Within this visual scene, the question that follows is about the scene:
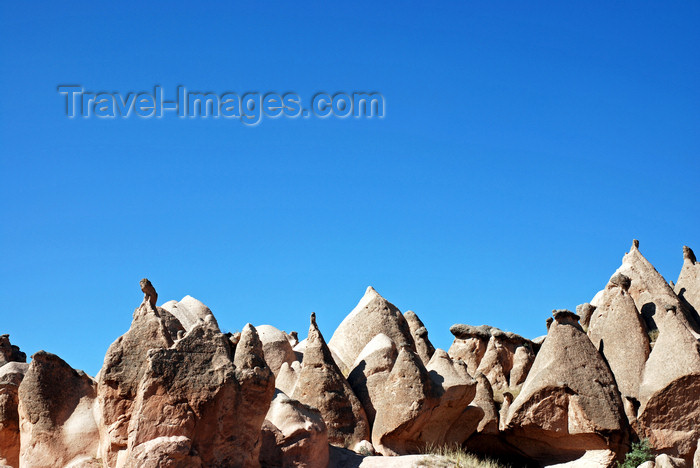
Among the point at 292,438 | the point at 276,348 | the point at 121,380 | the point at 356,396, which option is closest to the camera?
the point at 121,380

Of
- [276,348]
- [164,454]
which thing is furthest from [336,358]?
[164,454]

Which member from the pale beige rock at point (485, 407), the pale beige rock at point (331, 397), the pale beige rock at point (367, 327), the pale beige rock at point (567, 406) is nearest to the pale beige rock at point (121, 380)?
the pale beige rock at point (331, 397)

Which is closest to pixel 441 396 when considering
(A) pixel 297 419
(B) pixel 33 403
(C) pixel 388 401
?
(C) pixel 388 401

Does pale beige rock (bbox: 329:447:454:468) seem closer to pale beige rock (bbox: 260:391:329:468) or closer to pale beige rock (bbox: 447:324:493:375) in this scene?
pale beige rock (bbox: 260:391:329:468)

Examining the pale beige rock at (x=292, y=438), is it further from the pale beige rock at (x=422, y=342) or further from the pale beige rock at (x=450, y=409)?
the pale beige rock at (x=422, y=342)

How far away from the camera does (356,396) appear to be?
16344mm

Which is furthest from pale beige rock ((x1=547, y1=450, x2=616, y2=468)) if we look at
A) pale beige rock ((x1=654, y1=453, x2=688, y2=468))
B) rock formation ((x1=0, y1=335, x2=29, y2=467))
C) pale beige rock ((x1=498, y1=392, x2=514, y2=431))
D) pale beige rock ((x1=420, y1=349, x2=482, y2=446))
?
rock formation ((x1=0, y1=335, x2=29, y2=467))

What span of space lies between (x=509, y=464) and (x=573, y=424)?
5.71 feet

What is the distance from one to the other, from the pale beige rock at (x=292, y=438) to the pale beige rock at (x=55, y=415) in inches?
104

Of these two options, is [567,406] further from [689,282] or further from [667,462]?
[689,282]

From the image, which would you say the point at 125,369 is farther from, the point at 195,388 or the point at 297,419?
the point at 297,419

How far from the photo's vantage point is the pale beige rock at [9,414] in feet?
48.8

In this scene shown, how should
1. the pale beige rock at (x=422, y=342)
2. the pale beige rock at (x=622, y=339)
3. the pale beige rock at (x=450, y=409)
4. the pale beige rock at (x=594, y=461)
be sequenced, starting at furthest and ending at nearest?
the pale beige rock at (x=422, y=342) < the pale beige rock at (x=622, y=339) < the pale beige rock at (x=450, y=409) < the pale beige rock at (x=594, y=461)

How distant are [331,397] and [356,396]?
0.92 m
